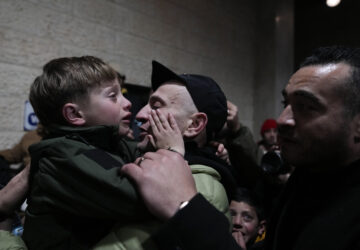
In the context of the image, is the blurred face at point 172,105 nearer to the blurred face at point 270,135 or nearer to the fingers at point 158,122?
the fingers at point 158,122

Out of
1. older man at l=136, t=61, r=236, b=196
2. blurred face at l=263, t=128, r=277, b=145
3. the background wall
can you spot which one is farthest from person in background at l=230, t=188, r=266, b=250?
blurred face at l=263, t=128, r=277, b=145

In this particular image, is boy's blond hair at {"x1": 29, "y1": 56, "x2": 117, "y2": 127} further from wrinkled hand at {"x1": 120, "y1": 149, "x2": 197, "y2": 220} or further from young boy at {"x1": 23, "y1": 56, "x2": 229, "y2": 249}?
wrinkled hand at {"x1": 120, "y1": 149, "x2": 197, "y2": 220}

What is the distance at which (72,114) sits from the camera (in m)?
1.15

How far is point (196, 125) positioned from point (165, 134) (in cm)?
28

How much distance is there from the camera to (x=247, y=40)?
5.08 meters

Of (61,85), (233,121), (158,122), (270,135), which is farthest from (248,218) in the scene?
(270,135)

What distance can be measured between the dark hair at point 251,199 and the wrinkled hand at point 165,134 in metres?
1.20

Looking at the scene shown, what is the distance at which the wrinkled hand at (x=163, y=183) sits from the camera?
0.74 meters

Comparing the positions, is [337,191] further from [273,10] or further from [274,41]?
[273,10]

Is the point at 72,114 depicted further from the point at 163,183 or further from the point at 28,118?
the point at 28,118

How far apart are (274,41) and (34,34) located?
3856mm

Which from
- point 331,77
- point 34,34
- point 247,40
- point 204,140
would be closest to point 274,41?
point 247,40

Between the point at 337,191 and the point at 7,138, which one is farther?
the point at 7,138

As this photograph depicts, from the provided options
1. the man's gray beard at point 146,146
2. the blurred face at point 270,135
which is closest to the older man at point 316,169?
the man's gray beard at point 146,146
